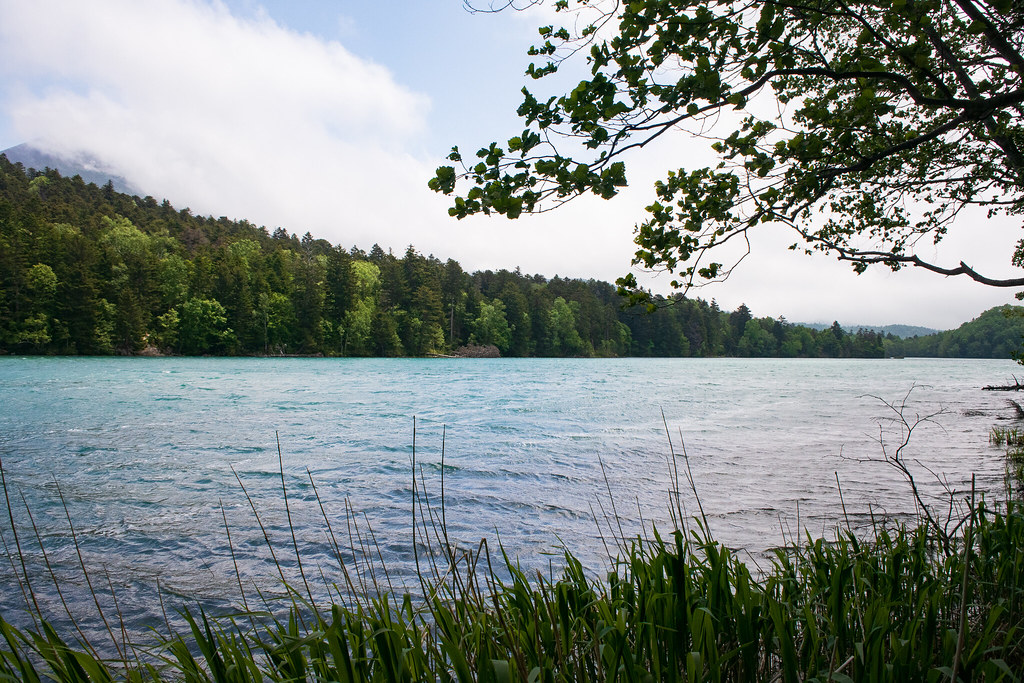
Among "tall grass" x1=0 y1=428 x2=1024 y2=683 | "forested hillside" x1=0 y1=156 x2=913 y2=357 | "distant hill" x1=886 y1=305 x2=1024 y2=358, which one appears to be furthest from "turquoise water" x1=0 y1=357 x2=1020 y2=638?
"distant hill" x1=886 y1=305 x2=1024 y2=358

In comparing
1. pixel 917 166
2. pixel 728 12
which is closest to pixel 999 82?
pixel 917 166

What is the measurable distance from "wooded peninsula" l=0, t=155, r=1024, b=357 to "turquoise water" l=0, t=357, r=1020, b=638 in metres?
57.5

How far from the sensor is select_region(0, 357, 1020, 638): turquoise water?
7418 millimetres

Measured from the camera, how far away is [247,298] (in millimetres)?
90875

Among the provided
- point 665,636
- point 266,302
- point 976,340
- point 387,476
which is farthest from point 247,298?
point 976,340

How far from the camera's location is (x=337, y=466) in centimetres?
1288

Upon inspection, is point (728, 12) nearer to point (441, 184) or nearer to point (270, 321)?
point (441, 184)

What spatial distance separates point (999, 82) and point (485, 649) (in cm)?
658

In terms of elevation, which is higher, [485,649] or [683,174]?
[683,174]

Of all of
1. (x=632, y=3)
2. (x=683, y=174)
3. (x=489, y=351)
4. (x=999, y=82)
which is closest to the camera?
(x=632, y=3)

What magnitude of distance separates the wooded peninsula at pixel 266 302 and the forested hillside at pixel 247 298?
0.79 ft

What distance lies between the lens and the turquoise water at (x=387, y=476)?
7.42 m

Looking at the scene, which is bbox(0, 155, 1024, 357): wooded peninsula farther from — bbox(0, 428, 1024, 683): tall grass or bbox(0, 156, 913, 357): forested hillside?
bbox(0, 428, 1024, 683): tall grass

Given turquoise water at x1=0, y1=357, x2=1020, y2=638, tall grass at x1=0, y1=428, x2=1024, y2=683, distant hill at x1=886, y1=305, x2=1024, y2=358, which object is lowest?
turquoise water at x1=0, y1=357, x2=1020, y2=638
